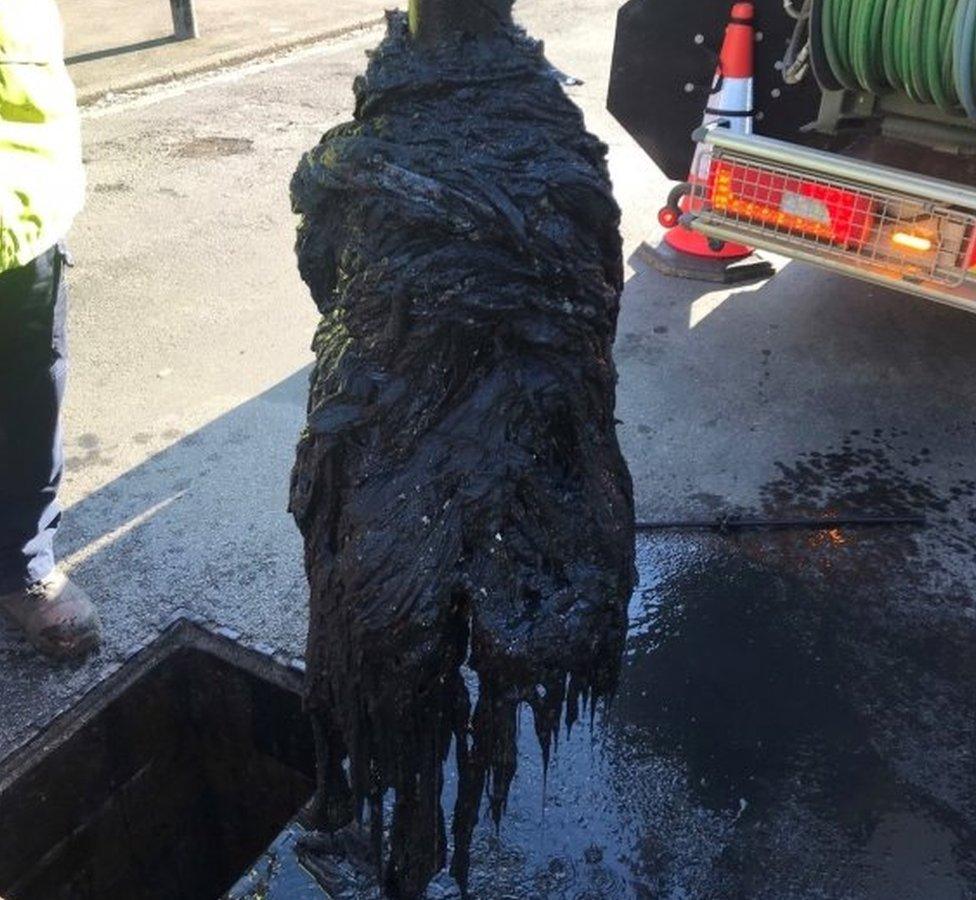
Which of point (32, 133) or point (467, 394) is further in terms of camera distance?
point (32, 133)

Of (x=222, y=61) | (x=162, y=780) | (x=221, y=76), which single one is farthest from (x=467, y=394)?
(x=222, y=61)

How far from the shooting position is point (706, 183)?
389 cm

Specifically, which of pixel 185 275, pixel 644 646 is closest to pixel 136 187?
pixel 185 275

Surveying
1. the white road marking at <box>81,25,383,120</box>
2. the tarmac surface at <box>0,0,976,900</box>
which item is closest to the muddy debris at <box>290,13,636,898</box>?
the tarmac surface at <box>0,0,976,900</box>

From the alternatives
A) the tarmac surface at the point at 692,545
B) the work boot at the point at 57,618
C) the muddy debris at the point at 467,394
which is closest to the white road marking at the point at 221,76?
the tarmac surface at the point at 692,545

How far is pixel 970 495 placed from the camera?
3.66 m

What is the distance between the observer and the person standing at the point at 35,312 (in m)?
2.39

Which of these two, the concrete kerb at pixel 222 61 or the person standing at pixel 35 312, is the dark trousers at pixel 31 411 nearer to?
the person standing at pixel 35 312

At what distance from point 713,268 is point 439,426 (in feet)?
13.2

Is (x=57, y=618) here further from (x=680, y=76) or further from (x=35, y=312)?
(x=680, y=76)

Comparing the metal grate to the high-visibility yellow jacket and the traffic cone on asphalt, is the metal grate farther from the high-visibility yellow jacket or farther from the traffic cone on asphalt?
the high-visibility yellow jacket

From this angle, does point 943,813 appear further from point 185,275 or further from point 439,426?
point 185,275

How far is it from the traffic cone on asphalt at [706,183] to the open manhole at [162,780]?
2559mm

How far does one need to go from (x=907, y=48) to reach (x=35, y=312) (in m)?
2.97
